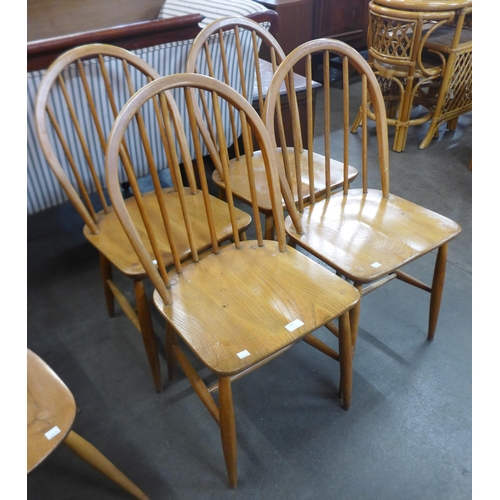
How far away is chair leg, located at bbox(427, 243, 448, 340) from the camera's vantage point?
125cm

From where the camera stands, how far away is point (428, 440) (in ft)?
3.80

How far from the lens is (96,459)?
0.90 metres

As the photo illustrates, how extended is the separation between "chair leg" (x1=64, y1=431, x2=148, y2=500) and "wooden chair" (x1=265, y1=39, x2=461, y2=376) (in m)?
0.68

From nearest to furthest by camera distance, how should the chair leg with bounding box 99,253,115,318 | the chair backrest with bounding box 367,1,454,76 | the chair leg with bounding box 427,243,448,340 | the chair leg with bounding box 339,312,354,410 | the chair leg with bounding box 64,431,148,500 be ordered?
the chair leg with bounding box 64,431,148,500 < the chair leg with bounding box 339,312,354,410 < the chair leg with bounding box 427,243,448,340 < the chair leg with bounding box 99,253,115,318 < the chair backrest with bounding box 367,1,454,76

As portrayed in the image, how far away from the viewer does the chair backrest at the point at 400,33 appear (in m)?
2.12

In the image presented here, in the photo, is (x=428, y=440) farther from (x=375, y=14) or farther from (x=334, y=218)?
(x=375, y=14)

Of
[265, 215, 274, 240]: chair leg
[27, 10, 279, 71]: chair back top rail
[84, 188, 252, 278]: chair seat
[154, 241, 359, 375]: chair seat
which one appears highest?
[27, 10, 279, 71]: chair back top rail

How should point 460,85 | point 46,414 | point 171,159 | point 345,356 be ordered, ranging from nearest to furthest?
point 46,414 < point 171,159 < point 345,356 < point 460,85

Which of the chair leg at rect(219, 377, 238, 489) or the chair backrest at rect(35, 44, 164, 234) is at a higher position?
the chair backrest at rect(35, 44, 164, 234)

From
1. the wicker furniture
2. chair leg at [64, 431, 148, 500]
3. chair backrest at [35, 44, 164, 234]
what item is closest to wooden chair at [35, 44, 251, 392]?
chair backrest at [35, 44, 164, 234]

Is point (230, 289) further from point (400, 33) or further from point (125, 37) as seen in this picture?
point (400, 33)

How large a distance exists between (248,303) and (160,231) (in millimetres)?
373

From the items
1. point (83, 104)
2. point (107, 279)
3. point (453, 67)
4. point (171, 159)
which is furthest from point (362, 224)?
point (453, 67)

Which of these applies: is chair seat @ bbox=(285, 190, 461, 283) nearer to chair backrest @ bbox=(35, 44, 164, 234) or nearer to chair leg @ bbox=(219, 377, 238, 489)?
chair leg @ bbox=(219, 377, 238, 489)
